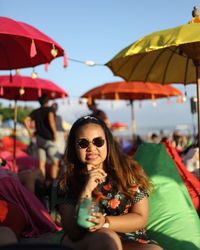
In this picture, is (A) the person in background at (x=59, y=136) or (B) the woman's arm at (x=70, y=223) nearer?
(B) the woman's arm at (x=70, y=223)

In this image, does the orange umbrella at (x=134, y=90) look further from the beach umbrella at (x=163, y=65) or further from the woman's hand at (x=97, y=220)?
the woman's hand at (x=97, y=220)

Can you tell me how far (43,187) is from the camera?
5453mm

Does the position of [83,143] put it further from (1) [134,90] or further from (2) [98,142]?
(1) [134,90]

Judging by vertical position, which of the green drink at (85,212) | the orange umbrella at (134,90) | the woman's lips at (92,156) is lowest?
the green drink at (85,212)

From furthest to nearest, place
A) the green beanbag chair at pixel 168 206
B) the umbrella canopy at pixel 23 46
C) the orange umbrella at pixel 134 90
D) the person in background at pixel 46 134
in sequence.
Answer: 1. the orange umbrella at pixel 134 90
2. the person in background at pixel 46 134
3. the umbrella canopy at pixel 23 46
4. the green beanbag chair at pixel 168 206

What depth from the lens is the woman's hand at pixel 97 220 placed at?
1.84 meters

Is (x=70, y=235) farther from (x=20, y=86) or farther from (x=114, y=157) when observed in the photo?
(x=20, y=86)

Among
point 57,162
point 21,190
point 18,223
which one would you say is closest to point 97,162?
point 18,223

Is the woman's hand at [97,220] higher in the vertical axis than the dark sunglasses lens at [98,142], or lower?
lower

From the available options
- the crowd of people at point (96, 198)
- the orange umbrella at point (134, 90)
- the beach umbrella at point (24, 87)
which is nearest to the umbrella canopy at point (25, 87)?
the beach umbrella at point (24, 87)

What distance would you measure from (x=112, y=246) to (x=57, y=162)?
5572mm

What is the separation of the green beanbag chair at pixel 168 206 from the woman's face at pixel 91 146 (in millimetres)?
866

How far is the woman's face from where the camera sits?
243 centimetres

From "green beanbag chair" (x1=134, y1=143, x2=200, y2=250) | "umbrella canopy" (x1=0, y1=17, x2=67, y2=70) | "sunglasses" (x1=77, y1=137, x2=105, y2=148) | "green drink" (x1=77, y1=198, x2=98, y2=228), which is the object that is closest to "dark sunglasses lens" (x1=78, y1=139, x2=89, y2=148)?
"sunglasses" (x1=77, y1=137, x2=105, y2=148)
